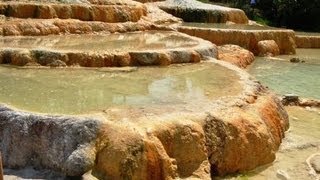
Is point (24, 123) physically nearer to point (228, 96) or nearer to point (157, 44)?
point (228, 96)

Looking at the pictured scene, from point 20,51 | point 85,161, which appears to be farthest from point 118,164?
point 20,51

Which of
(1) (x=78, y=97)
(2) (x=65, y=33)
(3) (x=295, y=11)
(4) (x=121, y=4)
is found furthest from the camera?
(3) (x=295, y=11)

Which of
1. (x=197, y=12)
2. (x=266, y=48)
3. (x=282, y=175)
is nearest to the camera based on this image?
(x=282, y=175)

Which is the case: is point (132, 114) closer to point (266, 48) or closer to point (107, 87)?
point (107, 87)

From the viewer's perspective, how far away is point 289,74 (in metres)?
14.3

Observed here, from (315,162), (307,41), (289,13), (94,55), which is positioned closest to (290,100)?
(315,162)

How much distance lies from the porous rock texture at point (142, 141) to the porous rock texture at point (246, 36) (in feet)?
34.7

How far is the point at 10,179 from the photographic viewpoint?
5723 millimetres

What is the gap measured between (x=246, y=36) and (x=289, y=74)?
13.3ft

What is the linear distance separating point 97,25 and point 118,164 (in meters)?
9.04

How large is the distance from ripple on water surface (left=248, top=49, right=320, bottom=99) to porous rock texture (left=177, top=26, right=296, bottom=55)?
670 millimetres

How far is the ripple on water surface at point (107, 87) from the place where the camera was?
679cm

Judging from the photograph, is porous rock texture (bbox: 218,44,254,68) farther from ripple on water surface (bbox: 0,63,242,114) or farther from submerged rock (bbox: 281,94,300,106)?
ripple on water surface (bbox: 0,63,242,114)

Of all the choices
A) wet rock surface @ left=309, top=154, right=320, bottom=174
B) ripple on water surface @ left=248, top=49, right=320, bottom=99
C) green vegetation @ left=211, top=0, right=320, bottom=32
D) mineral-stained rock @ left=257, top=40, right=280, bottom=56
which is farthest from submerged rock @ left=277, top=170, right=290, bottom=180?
green vegetation @ left=211, top=0, right=320, bottom=32
